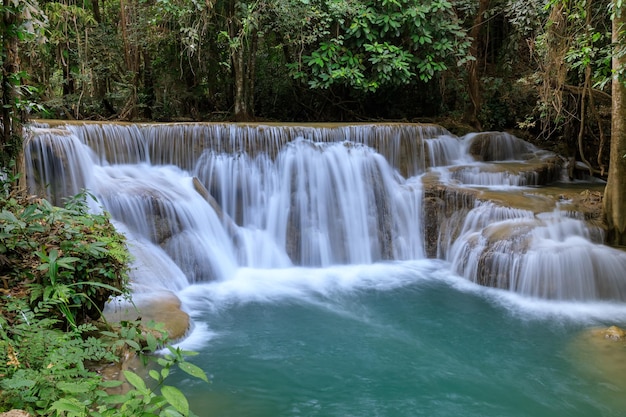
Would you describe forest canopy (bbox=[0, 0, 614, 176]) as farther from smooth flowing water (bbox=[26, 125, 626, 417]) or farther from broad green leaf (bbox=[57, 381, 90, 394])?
broad green leaf (bbox=[57, 381, 90, 394])

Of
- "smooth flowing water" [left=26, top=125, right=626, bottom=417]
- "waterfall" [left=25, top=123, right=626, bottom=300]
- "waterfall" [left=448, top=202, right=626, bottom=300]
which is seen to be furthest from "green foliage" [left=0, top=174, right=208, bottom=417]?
"waterfall" [left=448, top=202, right=626, bottom=300]

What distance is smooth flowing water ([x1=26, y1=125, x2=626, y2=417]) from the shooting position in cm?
484

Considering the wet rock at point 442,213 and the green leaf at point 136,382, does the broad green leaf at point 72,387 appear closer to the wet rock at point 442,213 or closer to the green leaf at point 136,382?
the green leaf at point 136,382

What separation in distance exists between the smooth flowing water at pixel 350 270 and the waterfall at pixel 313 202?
0.03 metres

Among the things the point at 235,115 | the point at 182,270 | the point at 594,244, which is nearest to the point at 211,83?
the point at 235,115

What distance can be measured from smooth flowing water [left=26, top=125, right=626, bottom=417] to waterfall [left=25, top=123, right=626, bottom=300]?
28 mm

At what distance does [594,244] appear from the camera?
7469mm

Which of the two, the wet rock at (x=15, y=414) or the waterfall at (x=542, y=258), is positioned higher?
the wet rock at (x=15, y=414)

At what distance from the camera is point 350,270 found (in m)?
8.66

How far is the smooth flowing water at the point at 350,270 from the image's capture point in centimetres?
484

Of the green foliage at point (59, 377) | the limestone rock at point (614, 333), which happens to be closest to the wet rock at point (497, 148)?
the limestone rock at point (614, 333)

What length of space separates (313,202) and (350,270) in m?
1.54

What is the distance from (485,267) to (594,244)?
5.37ft

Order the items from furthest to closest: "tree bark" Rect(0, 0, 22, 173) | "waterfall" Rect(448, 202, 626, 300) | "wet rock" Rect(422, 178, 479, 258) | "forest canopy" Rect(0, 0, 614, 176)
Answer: "forest canopy" Rect(0, 0, 614, 176) → "wet rock" Rect(422, 178, 479, 258) → "waterfall" Rect(448, 202, 626, 300) → "tree bark" Rect(0, 0, 22, 173)
